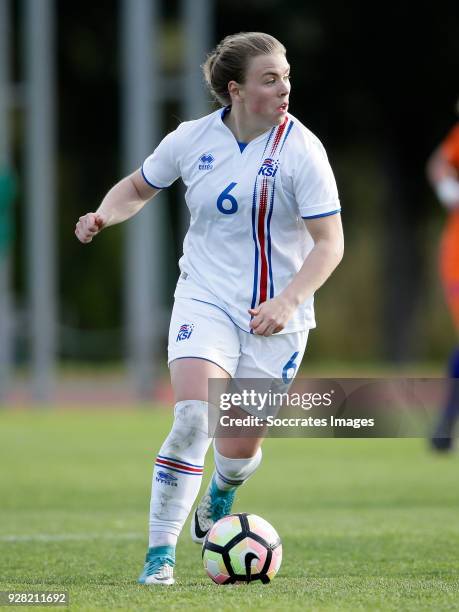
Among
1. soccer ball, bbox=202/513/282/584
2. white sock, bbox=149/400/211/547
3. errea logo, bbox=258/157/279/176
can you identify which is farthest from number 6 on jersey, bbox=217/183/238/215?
A: soccer ball, bbox=202/513/282/584

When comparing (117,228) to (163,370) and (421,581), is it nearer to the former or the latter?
(163,370)

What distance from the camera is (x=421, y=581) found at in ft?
19.4

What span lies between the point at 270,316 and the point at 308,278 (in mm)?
249

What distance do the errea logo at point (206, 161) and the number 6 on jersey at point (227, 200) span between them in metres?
0.13

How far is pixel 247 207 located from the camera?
6000 millimetres

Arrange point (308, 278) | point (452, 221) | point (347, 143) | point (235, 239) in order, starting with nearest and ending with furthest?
1. point (308, 278)
2. point (235, 239)
3. point (452, 221)
4. point (347, 143)

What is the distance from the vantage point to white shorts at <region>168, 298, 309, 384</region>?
19.6 ft

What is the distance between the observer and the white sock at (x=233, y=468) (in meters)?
6.52

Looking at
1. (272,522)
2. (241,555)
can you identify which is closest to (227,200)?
(241,555)

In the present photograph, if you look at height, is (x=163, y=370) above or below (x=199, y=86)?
below

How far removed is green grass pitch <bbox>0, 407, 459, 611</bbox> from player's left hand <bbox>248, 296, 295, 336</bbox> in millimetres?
978

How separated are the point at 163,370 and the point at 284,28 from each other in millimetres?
7179

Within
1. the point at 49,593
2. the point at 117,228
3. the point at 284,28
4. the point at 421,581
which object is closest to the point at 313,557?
the point at 421,581

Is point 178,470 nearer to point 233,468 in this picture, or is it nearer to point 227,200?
point 233,468
